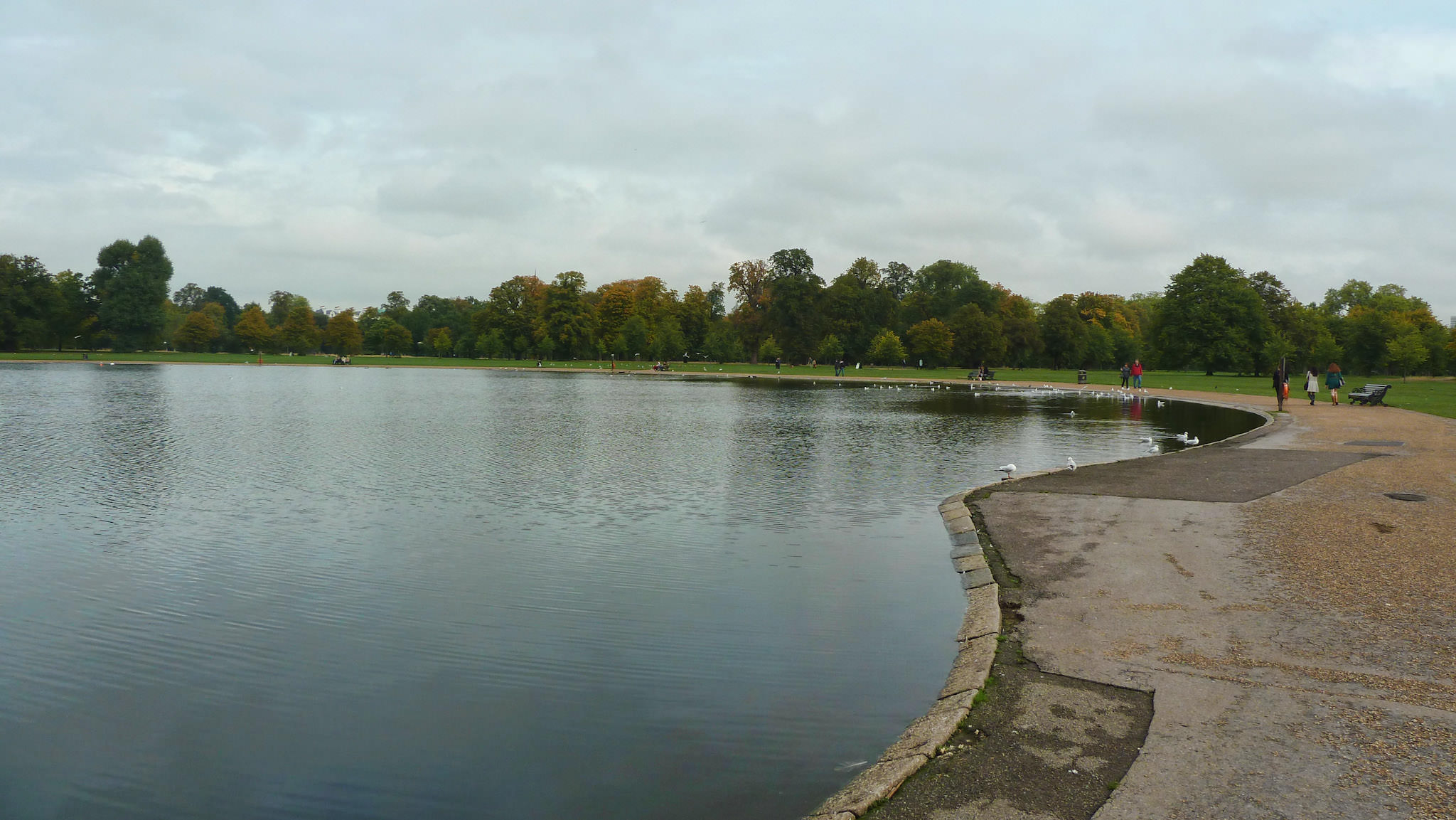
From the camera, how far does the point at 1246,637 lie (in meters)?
7.64

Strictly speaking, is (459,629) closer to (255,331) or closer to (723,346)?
(723,346)

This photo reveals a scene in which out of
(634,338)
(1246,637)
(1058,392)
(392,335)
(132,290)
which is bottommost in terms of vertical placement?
(1246,637)

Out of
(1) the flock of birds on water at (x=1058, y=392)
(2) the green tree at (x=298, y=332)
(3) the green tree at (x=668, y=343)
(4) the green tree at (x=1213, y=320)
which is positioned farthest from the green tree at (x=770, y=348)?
(2) the green tree at (x=298, y=332)

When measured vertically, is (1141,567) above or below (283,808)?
above

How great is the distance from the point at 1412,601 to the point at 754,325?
10782cm

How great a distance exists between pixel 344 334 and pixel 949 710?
168 meters

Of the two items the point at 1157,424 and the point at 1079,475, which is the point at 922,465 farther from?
the point at 1157,424

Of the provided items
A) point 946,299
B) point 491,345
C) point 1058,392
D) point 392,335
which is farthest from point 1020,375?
point 392,335

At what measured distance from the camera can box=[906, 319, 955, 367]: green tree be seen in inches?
4161

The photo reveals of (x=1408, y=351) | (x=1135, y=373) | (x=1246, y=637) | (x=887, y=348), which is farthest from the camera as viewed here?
(x=887, y=348)

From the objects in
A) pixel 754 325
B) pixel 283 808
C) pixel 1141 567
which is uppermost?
pixel 754 325

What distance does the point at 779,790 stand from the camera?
5707 mm

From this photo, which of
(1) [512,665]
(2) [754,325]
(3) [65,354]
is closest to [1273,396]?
(1) [512,665]

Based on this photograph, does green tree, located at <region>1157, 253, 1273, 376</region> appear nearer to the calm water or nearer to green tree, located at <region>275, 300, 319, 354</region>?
the calm water
